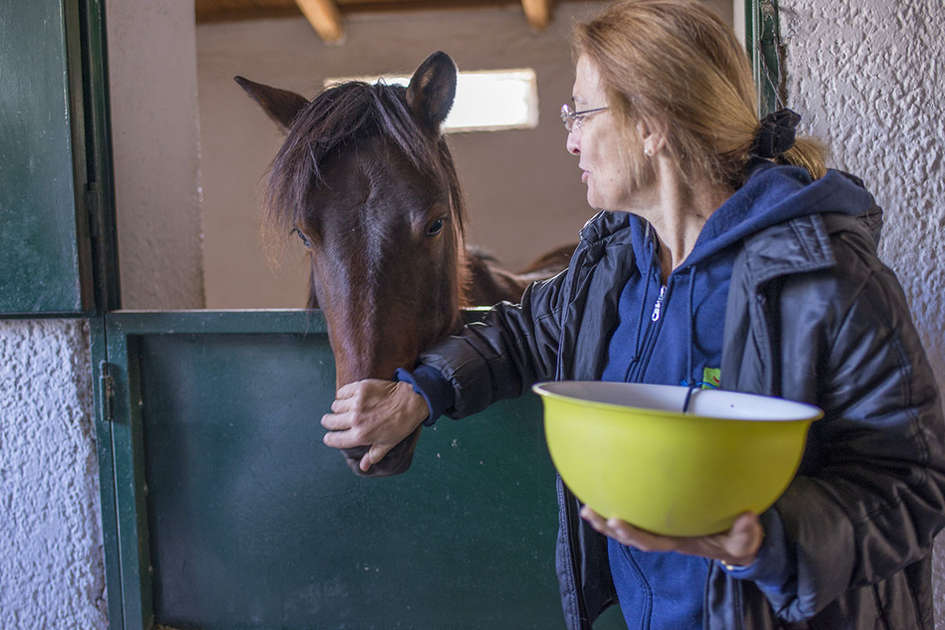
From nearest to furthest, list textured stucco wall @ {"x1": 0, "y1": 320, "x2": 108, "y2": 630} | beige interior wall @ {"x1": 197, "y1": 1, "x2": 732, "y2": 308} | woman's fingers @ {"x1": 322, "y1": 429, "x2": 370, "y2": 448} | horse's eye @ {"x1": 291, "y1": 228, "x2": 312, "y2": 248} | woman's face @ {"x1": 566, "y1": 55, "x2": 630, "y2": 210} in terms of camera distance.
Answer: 1. woman's face @ {"x1": 566, "y1": 55, "x2": 630, "y2": 210}
2. woman's fingers @ {"x1": 322, "y1": 429, "x2": 370, "y2": 448}
3. horse's eye @ {"x1": 291, "y1": 228, "x2": 312, "y2": 248}
4. textured stucco wall @ {"x1": 0, "y1": 320, "x2": 108, "y2": 630}
5. beige interior wall @ {"x1": 197, "y1": 1, "x2": 732, "y2": 308}

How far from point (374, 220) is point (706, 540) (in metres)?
0.87

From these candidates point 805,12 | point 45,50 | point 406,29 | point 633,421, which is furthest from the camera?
point 406,29

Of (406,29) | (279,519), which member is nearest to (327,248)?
(279,519)

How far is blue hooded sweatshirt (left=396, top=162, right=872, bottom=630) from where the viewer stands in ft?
2.91

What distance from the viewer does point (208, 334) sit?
172 centimetres

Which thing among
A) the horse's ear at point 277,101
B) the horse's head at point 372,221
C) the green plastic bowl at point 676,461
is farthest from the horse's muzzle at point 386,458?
the horse's ear at point 277,101

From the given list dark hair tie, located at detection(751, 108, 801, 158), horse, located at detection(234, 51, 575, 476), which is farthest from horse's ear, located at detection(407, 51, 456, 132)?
dark hair tie, located at detection(751, 108, 801, 158)

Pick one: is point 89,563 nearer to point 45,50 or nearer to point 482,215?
point 45,50

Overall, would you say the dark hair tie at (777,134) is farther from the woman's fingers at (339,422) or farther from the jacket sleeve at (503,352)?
the woman's fingers at (339,422)

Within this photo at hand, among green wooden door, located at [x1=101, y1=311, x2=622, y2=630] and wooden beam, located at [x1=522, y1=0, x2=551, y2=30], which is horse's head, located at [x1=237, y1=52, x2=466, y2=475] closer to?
green wooden door, located at [x1=101, y1=311, x2=622, y2=630]

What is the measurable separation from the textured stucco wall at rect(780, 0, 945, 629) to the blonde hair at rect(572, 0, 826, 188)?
578mm

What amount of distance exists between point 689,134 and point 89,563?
186cm

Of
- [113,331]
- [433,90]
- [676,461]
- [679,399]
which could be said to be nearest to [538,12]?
[433,90]

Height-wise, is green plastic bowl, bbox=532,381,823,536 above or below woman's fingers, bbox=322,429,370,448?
above
